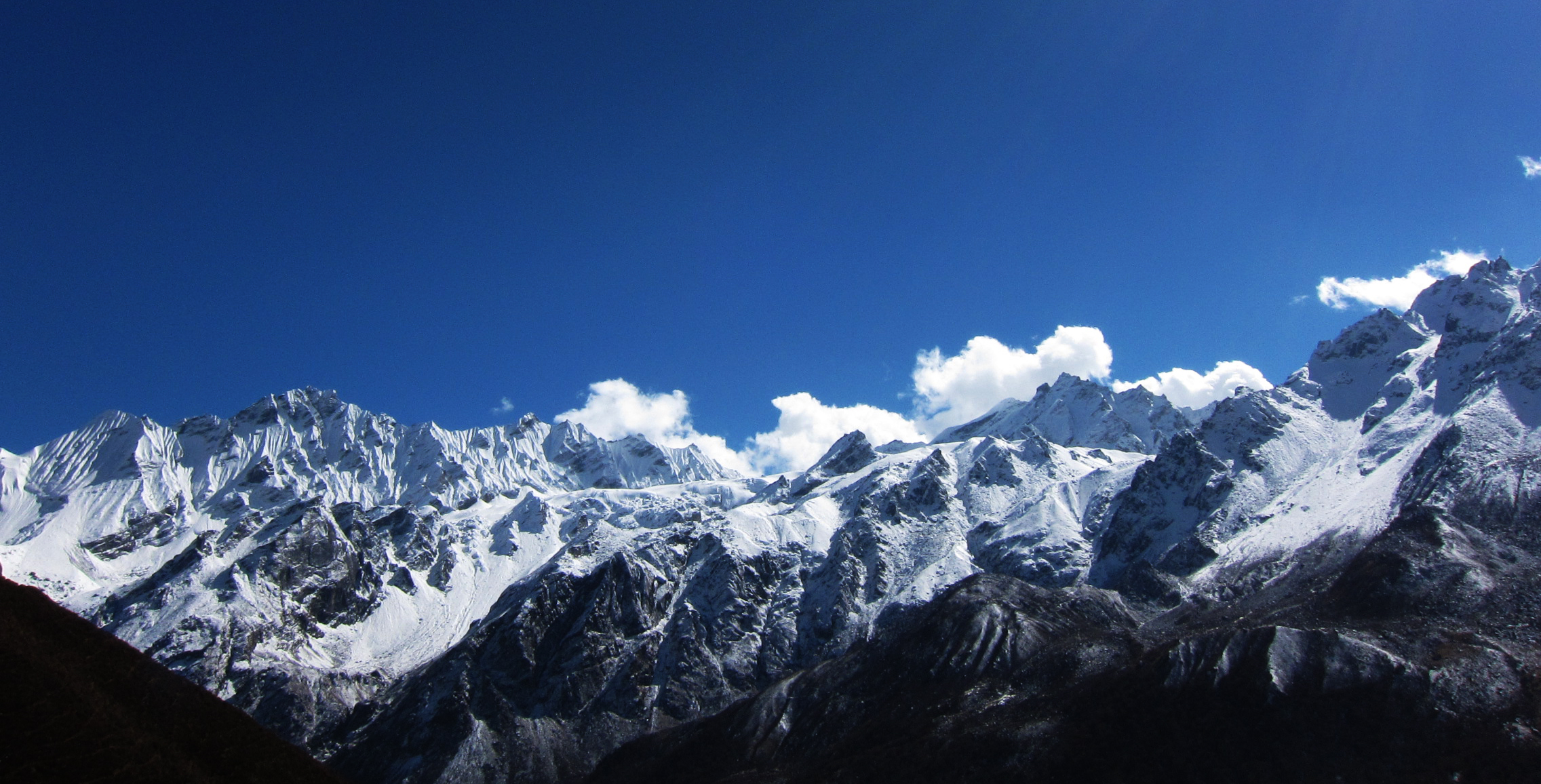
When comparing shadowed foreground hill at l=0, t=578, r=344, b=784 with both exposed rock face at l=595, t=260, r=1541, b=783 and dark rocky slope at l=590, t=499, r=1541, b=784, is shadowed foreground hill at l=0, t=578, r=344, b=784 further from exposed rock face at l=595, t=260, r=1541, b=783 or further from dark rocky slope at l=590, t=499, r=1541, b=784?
exposed rock face at l=595, t=260, r=1541, b=783

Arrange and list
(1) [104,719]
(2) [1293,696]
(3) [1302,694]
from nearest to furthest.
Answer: (1) [104,719] < (3) [1302,694] < (2) [1293,696]

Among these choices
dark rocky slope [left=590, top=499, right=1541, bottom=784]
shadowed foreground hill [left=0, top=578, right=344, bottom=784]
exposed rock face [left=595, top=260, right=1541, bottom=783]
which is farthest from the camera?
exposed rock face [left=595, top=260, right=1541, bottom=783]

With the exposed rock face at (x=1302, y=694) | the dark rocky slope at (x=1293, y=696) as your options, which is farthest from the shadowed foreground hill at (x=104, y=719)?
the exposed rock face at (x=1302, y=694)

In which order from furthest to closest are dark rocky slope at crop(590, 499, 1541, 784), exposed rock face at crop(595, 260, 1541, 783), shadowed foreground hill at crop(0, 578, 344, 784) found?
exposed rock face at crop(595, 260, 1541, 783), dark rocky slope at crop(590, 499, 1541, 784), shadowed foreground hill at crop(0, 578, 344, 784)

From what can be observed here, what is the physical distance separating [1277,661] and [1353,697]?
1339cm

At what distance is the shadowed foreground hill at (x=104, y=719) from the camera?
43344 mm

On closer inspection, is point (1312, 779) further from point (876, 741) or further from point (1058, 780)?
point (876, 741)

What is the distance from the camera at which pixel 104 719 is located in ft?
153

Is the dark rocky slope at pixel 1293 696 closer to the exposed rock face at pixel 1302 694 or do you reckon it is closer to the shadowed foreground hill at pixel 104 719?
the exposed rock face at pixel 1302 694

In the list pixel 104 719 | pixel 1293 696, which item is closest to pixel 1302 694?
pixel 1293 696

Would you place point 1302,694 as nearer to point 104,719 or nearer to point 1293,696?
point 1293,696

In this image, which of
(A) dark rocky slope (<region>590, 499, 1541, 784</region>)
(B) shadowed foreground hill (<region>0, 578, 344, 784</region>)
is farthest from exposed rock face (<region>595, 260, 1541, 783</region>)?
(B) shadowed foreground hill (<region>0, 578, 344, 784</region>)

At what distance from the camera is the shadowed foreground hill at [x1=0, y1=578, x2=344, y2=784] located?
Answer: 43.3 meters

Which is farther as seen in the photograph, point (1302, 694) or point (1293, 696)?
point (1293, 696)
